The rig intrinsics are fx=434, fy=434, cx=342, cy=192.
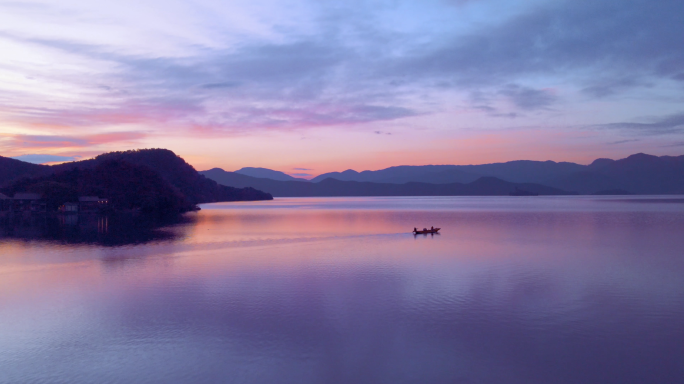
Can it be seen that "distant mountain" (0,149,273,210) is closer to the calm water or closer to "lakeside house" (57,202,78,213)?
"lakeside house" (57,202,78,213)

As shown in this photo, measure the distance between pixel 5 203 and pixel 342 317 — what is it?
61.1 metres

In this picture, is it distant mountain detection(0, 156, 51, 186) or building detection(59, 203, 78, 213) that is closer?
building detection(59, 203, 78, 213)

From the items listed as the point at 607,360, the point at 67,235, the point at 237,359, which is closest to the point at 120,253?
the point at 67,235

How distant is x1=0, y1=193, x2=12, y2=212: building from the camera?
5366 cm

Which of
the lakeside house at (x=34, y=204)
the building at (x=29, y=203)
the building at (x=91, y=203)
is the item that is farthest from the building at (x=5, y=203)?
the building at (x=91, y=203)

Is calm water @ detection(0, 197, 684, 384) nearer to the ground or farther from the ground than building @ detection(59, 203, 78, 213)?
nearer to the ground

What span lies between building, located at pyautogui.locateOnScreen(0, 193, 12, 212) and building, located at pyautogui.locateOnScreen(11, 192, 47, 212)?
1.65ft

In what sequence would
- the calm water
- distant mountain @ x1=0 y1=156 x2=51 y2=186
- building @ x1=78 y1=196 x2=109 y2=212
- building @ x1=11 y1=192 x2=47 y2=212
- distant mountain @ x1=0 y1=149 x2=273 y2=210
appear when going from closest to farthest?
the calm water < building @ x1=11 y1=192 x2=47 y2=212 < building @ x1=78 y1=196 x2=109 y2=212 < distant mountain @ x1=0 y1=156 x2=51 y2=186 < distant mountain @ x1=0 y1=149 x2=273 y2=210

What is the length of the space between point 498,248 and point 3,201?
59.7 metres

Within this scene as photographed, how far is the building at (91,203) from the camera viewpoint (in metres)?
55.9

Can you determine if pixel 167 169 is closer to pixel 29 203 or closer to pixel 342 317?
pixel 29 203

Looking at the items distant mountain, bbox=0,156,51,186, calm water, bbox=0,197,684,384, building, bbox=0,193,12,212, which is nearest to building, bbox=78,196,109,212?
building, bbox=0,193,12,212

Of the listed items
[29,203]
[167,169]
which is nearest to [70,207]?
[29,203]

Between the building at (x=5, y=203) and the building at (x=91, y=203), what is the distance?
7686mm
